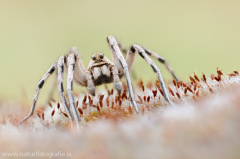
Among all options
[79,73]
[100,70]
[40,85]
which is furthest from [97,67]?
[40,85]

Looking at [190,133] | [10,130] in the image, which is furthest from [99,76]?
[190,133]

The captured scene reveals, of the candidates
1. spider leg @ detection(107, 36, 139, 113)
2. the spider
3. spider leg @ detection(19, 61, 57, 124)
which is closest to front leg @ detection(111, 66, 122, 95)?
the spider

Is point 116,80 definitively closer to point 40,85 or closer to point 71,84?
point 71,84

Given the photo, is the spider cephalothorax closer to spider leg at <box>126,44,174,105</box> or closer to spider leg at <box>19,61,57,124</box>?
spider leg at <box>126,44,174,105</box>

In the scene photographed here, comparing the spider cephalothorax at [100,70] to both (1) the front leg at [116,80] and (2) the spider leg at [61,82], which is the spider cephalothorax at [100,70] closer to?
(1) the front leg at [116,80]

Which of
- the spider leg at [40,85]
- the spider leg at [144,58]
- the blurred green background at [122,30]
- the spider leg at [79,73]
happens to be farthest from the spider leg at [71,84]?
the blurred green background at [122,30]

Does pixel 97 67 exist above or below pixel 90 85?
above

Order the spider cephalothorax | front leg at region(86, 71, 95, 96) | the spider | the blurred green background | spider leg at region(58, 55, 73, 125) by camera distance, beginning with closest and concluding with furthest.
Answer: spider leg at region(58, 55, 73, 125) → the spider → front leg at region(86, 71, 95, 96) → the spider cephalothorax → the blurred green background

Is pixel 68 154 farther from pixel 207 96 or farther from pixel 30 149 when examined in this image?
pixel 207 96

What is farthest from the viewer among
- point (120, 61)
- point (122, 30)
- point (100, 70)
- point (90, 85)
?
point (122, 30)

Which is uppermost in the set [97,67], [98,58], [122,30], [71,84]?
[122,30]
